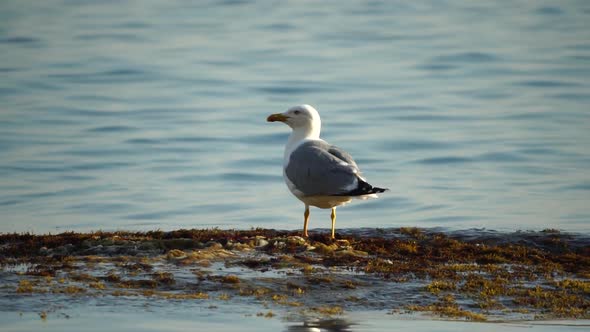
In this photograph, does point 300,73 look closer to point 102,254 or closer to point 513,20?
point 513,20

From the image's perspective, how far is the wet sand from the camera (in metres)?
7.44

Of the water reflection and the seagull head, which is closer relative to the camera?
the water reflection

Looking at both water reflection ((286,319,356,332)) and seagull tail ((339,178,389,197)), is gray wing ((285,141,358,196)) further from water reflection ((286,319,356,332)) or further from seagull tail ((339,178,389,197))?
water reflection ((286,319,356,332))

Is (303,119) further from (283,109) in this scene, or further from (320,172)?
(283,109)

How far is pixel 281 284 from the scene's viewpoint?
8250 millimetres

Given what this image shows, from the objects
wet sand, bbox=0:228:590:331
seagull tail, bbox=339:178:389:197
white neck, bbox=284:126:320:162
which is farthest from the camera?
white neck, bbox=284:126:320:162

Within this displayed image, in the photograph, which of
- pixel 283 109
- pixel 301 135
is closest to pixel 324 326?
pixel 301 135

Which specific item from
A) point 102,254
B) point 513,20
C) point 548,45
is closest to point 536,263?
point 102,254

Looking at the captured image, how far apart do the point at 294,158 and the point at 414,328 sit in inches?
137

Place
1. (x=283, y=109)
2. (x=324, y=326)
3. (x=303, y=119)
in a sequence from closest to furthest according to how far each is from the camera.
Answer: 1. (x=324, y=326)
2. (x=303, y=119)
3. (x=283, y=109)

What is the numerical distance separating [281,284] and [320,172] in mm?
2095

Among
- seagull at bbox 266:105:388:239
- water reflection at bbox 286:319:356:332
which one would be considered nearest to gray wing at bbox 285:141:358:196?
seagull at bbox 266:105:388:239

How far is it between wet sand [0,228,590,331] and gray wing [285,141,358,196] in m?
0.52

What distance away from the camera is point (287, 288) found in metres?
8.20
